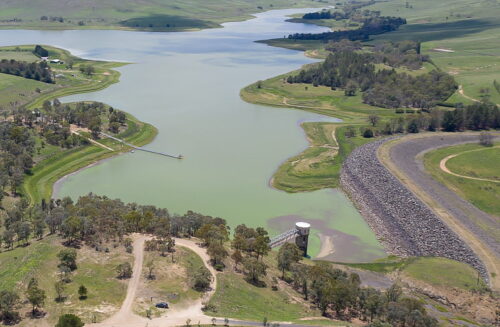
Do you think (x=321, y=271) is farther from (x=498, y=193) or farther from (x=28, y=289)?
(x=498, y=193)

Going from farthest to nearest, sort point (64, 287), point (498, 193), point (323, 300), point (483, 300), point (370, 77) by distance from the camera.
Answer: point (370, 77), point (498, 193), point (483, 300), point (323, 300), point (64, 287)

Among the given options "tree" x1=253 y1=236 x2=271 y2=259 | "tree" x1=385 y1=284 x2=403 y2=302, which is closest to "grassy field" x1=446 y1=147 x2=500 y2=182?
"tree" x1=385 y1=284 x2=403 y2=302

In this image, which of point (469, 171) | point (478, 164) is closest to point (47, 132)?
point (469, 171)

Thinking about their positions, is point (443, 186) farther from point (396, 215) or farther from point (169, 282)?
point (169, 282)

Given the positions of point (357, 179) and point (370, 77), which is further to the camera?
point (370, 77)

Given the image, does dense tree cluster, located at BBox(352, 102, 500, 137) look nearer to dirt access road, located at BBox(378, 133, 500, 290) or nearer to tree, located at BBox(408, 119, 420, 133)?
tree, located at BBox(408, 119, 420, 133)

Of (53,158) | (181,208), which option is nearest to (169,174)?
(181,208)
